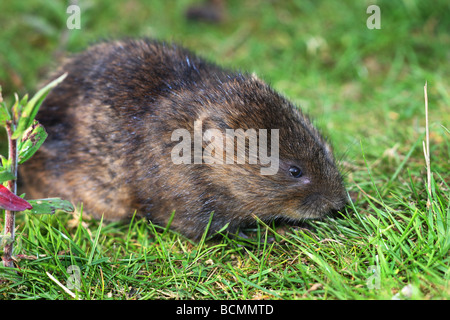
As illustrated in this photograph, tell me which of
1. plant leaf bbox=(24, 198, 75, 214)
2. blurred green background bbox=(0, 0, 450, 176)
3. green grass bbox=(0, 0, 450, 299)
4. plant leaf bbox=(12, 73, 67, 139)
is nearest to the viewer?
plant leaf bbox=(12, 73, 67, 139)

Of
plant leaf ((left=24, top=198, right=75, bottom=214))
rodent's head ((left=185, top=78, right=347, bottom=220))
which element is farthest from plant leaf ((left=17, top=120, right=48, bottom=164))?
rodent's head ((left=185, top=78, right=347, bottom=220))

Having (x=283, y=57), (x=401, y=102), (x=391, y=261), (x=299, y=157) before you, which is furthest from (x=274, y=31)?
(x=391, y=261)

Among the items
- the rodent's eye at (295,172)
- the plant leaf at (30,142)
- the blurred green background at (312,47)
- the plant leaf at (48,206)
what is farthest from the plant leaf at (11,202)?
the blurred green background at (312,47)

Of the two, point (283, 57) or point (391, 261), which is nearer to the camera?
point (391, 261)

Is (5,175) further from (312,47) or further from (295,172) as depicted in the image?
(312,47)

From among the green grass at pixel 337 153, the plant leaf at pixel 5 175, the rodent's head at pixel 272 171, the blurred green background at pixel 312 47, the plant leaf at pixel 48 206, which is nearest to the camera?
the plant leaf at pixel 5 175

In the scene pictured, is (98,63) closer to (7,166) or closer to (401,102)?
(7,166)

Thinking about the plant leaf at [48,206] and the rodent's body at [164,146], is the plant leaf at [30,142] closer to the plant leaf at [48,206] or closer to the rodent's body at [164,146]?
the plant leaf at [48,206]

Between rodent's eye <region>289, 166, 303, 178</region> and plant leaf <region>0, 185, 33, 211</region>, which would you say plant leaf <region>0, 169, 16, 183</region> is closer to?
plant leaf <region>0, 185, 33, 211</region>
